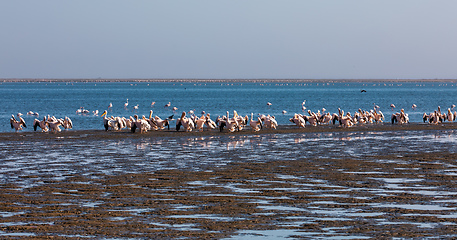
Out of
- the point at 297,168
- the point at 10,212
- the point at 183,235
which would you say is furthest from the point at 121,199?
the point at 297,168

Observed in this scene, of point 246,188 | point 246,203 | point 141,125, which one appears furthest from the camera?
point 141,125

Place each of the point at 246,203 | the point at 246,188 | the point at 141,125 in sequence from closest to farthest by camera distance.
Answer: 1. the point at 246,203
2. the point at 246,188
3. the point at 141,125

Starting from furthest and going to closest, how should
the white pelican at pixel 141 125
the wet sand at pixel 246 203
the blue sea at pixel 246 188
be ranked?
the white pelican at pixel 141 125 < the blue sea at pixel 246 188 < the wet sand at pixel 246 203

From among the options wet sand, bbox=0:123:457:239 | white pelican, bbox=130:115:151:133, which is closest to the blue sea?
wet sand, bbox=0:123:457:239

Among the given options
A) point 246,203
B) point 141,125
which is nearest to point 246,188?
point 246,203

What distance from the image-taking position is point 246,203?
11.5 metres

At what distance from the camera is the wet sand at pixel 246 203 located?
935cm

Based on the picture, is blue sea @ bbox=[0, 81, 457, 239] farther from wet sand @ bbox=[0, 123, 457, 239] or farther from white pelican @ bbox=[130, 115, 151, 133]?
white pelican @ bbox=[130, 115, 151, 133]

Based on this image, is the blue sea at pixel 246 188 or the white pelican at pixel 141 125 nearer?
the blue sea at pixel 246 188

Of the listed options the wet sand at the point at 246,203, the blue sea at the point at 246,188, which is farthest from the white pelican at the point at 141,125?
the wet sand at the point at 246,203

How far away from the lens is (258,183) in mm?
14102

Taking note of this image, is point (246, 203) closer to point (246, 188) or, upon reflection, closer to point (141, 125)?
point (246, 188)

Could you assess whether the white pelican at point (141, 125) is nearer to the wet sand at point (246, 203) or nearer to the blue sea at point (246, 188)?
the blue sea at point (246, 188)

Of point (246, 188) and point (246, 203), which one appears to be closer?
point (246, 203)
